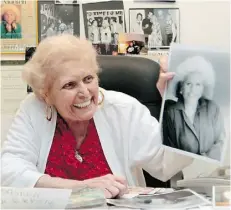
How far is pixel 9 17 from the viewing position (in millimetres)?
2189

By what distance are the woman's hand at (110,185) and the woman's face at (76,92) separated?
1.12 feet

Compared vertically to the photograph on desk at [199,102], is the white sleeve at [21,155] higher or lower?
lower

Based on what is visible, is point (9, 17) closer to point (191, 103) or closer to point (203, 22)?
point (203, 22)

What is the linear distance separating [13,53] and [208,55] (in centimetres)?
138

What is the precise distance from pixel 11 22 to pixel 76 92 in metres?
1.01

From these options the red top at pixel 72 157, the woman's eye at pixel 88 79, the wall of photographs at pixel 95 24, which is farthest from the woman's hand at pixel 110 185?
the wall of photographs at pixel 95 24

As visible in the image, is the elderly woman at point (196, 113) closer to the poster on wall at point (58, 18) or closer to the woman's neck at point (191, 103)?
the woman's neck at point (191, 103)

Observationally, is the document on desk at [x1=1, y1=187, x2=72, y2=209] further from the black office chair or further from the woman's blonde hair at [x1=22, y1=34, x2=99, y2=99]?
the black office chair

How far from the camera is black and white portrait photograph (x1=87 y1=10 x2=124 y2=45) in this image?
214cm

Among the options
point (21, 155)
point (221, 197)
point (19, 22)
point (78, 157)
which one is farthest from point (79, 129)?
point (19, 22)

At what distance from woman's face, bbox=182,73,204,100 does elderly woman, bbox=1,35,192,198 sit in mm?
267

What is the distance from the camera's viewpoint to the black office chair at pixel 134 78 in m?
1.59

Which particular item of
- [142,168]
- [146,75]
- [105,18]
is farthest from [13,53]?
[142,168]

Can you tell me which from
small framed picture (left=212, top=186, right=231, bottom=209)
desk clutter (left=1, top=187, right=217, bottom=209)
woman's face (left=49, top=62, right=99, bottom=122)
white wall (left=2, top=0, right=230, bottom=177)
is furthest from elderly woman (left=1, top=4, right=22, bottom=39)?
small framed picture (left=212, top=186, right=231, bottom=209)
